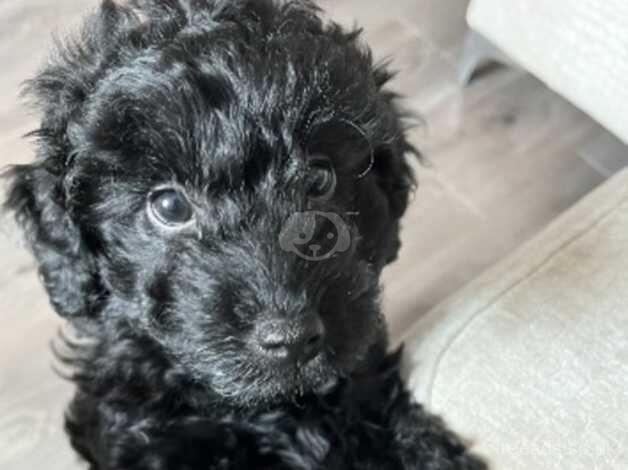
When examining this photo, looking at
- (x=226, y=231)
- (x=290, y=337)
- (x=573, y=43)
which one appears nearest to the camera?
(x=290, y=337)

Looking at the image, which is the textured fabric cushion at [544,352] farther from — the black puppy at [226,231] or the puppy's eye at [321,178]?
the puppy's eye at [321,178]

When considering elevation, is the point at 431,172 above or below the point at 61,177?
below

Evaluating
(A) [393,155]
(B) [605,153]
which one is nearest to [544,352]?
(A) [393,155]

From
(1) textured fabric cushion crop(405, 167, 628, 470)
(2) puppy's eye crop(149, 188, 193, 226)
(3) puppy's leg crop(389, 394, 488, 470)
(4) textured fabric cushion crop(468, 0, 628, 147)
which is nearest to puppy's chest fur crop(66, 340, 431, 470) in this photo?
(3) puppy's leg crop(389, 394, 488, 470)

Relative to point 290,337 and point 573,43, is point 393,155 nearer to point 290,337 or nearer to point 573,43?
point 290,337

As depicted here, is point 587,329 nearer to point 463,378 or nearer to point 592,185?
point 463,378

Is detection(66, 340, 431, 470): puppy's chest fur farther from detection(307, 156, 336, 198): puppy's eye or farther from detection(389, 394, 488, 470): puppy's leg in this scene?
detection(307, 156, 336, 198): puppy's eye

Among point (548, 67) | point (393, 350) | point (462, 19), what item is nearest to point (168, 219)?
point (393, 350)
